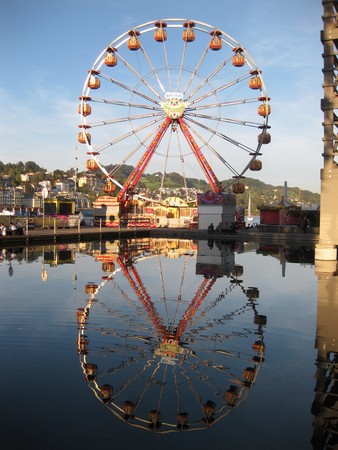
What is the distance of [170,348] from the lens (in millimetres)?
8422

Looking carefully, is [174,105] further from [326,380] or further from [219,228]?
[326,380]

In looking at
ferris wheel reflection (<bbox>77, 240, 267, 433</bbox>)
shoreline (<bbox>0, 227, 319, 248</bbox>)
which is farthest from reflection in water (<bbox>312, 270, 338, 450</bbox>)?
shoreline (<bbox>0, 227, 319, 248</bbox>)

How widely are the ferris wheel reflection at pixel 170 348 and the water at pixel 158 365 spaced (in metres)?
0.02

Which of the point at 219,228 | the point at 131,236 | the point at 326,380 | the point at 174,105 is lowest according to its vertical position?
the point at 326,380

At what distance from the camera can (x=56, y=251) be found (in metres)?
26.3

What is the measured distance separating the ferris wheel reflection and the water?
0.02 m

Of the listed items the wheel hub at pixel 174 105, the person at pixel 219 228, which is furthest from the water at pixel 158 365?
the wheel hub at pixel 174 105

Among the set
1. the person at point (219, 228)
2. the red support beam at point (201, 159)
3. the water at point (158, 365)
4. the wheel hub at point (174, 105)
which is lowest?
the water at point (158, 365)

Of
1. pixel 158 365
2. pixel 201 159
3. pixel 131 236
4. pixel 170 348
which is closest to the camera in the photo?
pixel 158 365

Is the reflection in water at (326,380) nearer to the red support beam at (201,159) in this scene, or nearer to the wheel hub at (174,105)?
the red support beam at (201,159)

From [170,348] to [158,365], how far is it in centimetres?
104

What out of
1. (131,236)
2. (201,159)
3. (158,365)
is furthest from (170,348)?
(201,159)

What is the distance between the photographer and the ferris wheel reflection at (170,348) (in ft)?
19.6

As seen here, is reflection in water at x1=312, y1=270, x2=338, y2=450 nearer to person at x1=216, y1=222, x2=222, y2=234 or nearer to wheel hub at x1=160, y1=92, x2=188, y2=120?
person at x1=216, y1=222, x2=222, y2=234
